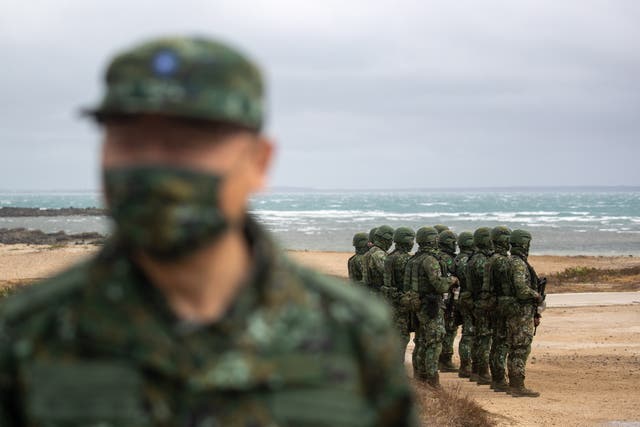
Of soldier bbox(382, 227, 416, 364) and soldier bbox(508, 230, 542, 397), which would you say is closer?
soldier bbox(508, 230, 542, 397)

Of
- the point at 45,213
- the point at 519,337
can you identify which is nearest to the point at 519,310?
the point at 519,337

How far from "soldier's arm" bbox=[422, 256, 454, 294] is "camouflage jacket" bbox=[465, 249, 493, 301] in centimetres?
138

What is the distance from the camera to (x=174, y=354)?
1525 mm

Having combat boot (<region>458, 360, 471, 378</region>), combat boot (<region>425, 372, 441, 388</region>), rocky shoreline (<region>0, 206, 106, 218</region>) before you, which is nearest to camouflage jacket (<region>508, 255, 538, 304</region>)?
combat boot (<region>425, 372, 441, 388</region>)

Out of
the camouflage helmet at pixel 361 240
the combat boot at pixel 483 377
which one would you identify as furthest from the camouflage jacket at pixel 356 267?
the combat boot at pixel 483 377

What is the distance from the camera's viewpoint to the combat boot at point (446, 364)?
14.8 m

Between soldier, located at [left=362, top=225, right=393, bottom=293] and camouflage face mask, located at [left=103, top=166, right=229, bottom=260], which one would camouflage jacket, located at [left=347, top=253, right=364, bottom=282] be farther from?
camouflage face mask, located at [left=103, top=166, right=229, bottom=260]

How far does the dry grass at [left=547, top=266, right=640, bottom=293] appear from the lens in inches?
979

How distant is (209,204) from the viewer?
154cm

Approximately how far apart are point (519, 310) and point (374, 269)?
2.25 metres

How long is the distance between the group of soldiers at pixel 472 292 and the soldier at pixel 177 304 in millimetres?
9981

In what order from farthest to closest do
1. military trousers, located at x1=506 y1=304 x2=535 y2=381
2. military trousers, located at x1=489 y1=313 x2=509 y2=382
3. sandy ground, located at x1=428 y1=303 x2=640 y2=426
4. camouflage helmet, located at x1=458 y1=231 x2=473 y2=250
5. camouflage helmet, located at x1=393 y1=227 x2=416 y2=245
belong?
1. camouflage helmet, located at x1=458 y1=231 x2=473 y2=250
2. military trousers, located at x1=489 y1=313 x2=509 y2=382
3. camouflage helmet, located at x1=393 y1=227 x2=416 y2=245
4. military trousers, located at x1=506 y1=304 x2=535 y2=381
5. sandy ground, located at x1=428 y1=303 x2=640 y2=426

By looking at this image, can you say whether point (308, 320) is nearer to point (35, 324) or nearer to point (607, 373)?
point (35, 324)

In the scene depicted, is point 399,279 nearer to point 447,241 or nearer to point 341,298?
point 447,241
